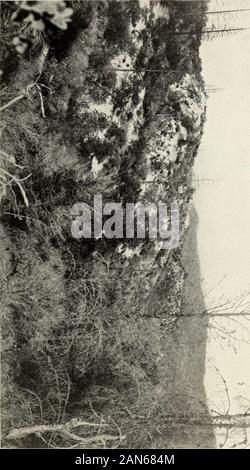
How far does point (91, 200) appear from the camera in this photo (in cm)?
340

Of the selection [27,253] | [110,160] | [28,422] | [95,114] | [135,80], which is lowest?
[28,422]

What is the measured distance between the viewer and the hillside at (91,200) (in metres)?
3.29

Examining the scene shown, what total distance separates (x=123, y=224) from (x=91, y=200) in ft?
0.93

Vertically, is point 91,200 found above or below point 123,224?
above

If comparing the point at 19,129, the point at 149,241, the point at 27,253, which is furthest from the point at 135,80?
the point at 27,253

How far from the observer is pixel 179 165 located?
3.47m

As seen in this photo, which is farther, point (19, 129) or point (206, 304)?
point (206, 304)

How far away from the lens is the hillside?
3.29 meters

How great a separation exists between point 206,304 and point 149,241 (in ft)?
2.03

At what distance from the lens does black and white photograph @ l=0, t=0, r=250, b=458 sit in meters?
3.28

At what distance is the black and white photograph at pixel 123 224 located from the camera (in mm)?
3279

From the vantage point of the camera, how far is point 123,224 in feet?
11.3
